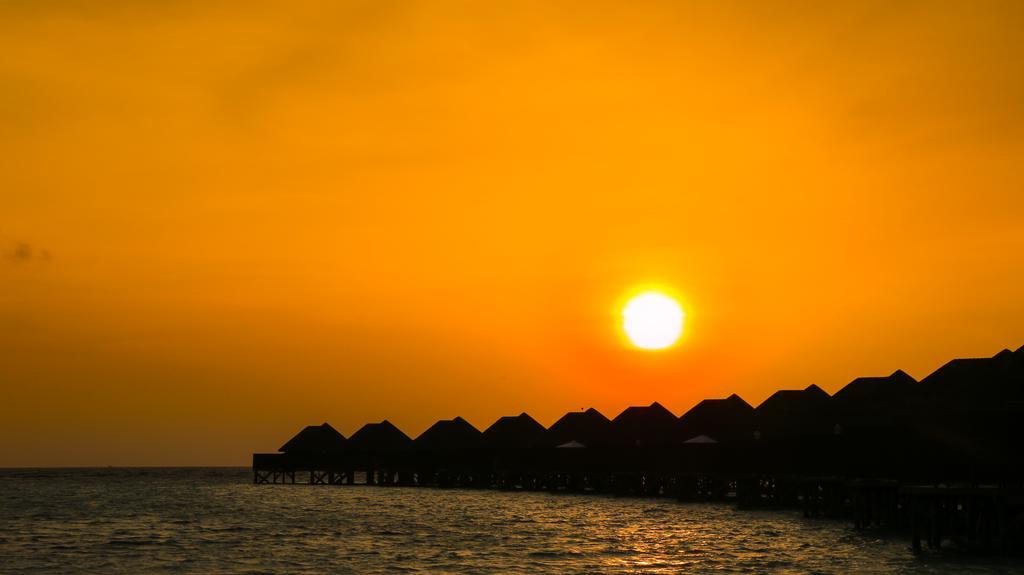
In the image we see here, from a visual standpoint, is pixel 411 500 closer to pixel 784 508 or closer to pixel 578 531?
pixel 784 508

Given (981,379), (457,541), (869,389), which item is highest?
(869,389)

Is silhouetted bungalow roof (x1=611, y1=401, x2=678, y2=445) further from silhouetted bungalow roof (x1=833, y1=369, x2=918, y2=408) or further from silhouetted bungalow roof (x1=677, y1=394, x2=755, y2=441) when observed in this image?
silhouetted bungalow roof (x1=833, y1=369, x2=918, y2=408)

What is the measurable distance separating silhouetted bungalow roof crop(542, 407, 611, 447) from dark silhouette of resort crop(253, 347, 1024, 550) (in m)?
0.12

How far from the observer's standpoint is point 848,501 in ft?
190

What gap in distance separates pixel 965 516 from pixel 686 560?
354 inches

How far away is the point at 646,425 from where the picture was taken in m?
84.9

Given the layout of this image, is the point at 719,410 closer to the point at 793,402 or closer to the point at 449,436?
the point at 793,402

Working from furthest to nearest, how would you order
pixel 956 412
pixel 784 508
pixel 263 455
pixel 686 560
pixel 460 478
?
pixel 263 455 < pixel 460 478 < pixel 784 508 < pixel 956 412 < pixel 686 560

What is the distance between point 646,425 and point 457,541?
4059cm

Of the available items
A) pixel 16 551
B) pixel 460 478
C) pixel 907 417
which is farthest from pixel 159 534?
pixel 460 478

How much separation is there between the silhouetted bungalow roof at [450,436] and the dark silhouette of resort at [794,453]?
0.13 meters

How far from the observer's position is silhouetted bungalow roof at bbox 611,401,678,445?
8300cm

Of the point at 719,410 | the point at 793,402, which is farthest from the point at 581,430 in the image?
the point at 793,402

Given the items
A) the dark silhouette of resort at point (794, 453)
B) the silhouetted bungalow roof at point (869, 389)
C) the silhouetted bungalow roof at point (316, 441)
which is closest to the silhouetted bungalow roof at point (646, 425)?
the dark silhouette of resort at point (794, 453)
